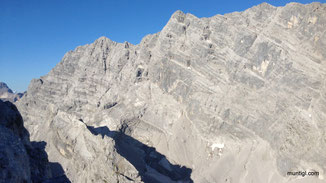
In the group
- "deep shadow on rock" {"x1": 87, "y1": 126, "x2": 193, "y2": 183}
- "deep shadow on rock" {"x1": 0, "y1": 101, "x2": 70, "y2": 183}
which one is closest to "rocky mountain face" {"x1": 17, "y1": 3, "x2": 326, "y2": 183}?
"deep shadow on rock" {"x1": 87, "y1": 126, "x2": 193, "y2": 183}

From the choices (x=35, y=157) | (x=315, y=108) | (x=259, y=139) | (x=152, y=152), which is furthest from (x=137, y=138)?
(x=35, y=157)

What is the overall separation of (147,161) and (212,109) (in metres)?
25.0

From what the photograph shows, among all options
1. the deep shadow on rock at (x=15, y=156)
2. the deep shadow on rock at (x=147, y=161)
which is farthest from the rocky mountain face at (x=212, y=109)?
the deep shadow on rock at (x=15, y=156)

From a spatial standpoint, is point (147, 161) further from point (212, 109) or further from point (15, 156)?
point (15, 156)

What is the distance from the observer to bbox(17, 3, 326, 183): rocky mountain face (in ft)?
174

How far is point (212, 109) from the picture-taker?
7112 centimetres

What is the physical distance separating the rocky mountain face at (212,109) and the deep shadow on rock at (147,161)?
33 cm

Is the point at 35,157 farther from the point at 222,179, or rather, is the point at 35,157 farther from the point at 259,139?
the point at 259,139

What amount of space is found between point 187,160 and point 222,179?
41.7 feet

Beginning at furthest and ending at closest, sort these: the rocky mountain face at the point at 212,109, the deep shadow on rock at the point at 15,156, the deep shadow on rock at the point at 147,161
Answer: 1. the deep shadow on rock at the point at 147,161
2. the rocky mountain face at the point at 212,109
3. the deep shadow on rock at the point at 15,156

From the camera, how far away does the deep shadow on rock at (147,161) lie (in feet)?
209

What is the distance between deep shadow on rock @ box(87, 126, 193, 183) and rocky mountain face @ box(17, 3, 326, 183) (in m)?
0.33

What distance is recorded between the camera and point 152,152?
243ft

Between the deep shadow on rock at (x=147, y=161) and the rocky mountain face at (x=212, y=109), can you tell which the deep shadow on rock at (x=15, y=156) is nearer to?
the rocky mountain face at (x=212, y=109)
